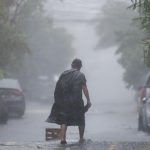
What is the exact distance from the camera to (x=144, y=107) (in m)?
20.2

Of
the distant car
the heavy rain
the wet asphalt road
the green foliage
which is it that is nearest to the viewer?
the wet asphalt road

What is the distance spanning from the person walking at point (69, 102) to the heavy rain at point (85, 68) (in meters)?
0.46

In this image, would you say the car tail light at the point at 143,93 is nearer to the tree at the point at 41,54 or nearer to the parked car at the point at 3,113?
the parked car at the point at 3,113

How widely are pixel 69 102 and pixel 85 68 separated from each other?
2677 inches

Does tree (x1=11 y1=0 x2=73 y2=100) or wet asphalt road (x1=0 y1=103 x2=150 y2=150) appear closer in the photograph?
wet asphalt road (x1=0 y1=103 x2=150 y2=150)

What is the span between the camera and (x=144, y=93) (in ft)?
66.7

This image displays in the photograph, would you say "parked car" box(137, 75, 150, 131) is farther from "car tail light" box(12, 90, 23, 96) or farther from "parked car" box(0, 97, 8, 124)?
"car tail light" box(12, 90, 23, 96)

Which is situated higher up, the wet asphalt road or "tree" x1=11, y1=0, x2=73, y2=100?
"tree" x1=11, y1=0, x2=73, y2=100

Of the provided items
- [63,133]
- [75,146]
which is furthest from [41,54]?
[75,146]

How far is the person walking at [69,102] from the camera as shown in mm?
14383

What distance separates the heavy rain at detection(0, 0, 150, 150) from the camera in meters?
16.9

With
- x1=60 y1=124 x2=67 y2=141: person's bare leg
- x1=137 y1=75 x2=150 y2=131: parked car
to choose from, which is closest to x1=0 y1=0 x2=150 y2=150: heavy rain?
x1=137 y1=75 x2=150 y2=131: parked car

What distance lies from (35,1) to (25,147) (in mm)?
22955

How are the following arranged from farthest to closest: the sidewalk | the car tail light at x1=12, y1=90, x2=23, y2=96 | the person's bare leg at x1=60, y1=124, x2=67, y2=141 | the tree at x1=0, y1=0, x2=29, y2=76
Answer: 1. the tree at x1=0, y1=0, x2=29, y2=76
2. the car tail light at x1=12, y1=90, x2=23, y2=96
3. the person's bare leg at x1=60, y1=124, x2=67, y2=141
4. the sidewalk
